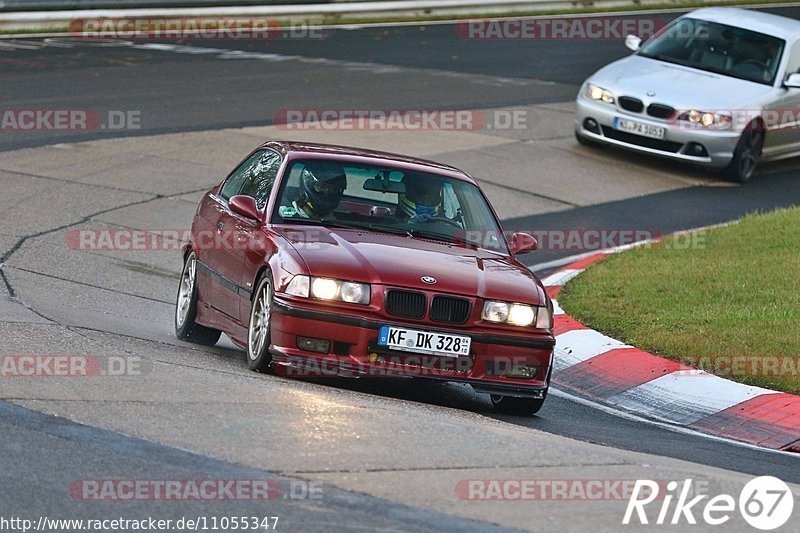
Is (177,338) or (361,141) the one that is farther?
(361,141)

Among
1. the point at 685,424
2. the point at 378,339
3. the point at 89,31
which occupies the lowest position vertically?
the point at 89,31

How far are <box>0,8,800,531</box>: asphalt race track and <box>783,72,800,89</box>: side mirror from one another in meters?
1.23

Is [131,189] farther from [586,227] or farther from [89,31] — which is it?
[89,31]

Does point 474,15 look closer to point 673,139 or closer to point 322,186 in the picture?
point 673,139

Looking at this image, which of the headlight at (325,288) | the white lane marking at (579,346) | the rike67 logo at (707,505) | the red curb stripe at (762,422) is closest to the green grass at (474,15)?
the white lane marking at (579,346)

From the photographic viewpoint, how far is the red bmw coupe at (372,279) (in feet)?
27.6

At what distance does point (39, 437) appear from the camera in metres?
6.51

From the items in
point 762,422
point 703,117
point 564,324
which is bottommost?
point 703,117

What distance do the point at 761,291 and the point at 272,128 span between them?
341 inches

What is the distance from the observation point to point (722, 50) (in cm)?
Result: 1931

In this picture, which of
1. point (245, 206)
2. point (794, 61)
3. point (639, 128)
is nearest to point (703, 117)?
point (639, 128)

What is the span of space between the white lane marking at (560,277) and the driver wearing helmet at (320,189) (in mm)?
3970

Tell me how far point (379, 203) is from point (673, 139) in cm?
926

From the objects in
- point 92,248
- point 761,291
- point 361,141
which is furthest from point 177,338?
point 361,141
